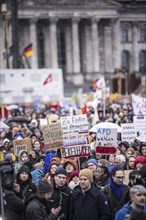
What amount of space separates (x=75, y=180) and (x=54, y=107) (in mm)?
28939

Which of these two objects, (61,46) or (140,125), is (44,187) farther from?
(61,46)

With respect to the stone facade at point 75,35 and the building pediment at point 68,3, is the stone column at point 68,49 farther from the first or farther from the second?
the building pediment at point 68,3

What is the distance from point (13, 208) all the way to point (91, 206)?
1.15 m

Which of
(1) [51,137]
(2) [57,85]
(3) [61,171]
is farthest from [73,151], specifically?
(2) [57,85]

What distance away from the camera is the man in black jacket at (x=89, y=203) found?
9.64 m

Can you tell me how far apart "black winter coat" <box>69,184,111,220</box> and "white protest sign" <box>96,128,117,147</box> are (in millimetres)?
5380

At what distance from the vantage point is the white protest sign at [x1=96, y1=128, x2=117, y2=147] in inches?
598

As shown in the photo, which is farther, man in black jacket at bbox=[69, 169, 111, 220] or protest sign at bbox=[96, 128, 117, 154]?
protest sign at bbox=[96, 128, 117, 154]

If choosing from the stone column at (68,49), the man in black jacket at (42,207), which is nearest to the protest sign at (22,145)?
the man in black jacket at (42,207)

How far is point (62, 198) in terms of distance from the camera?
10.1m

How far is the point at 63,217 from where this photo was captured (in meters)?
9.77

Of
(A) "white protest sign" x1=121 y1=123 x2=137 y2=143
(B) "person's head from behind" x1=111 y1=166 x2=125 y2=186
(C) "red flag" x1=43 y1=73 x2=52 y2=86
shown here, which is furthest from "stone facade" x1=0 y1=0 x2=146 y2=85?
(B) "person's head from behind" x1=111 y1=166 x2=125 y2=186

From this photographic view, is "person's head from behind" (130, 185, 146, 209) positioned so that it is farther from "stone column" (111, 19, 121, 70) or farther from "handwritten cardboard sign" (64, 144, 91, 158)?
"stone column" (111, 19, 121, 70)

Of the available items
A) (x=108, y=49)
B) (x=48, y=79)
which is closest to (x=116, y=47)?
(x=108, y=49)
